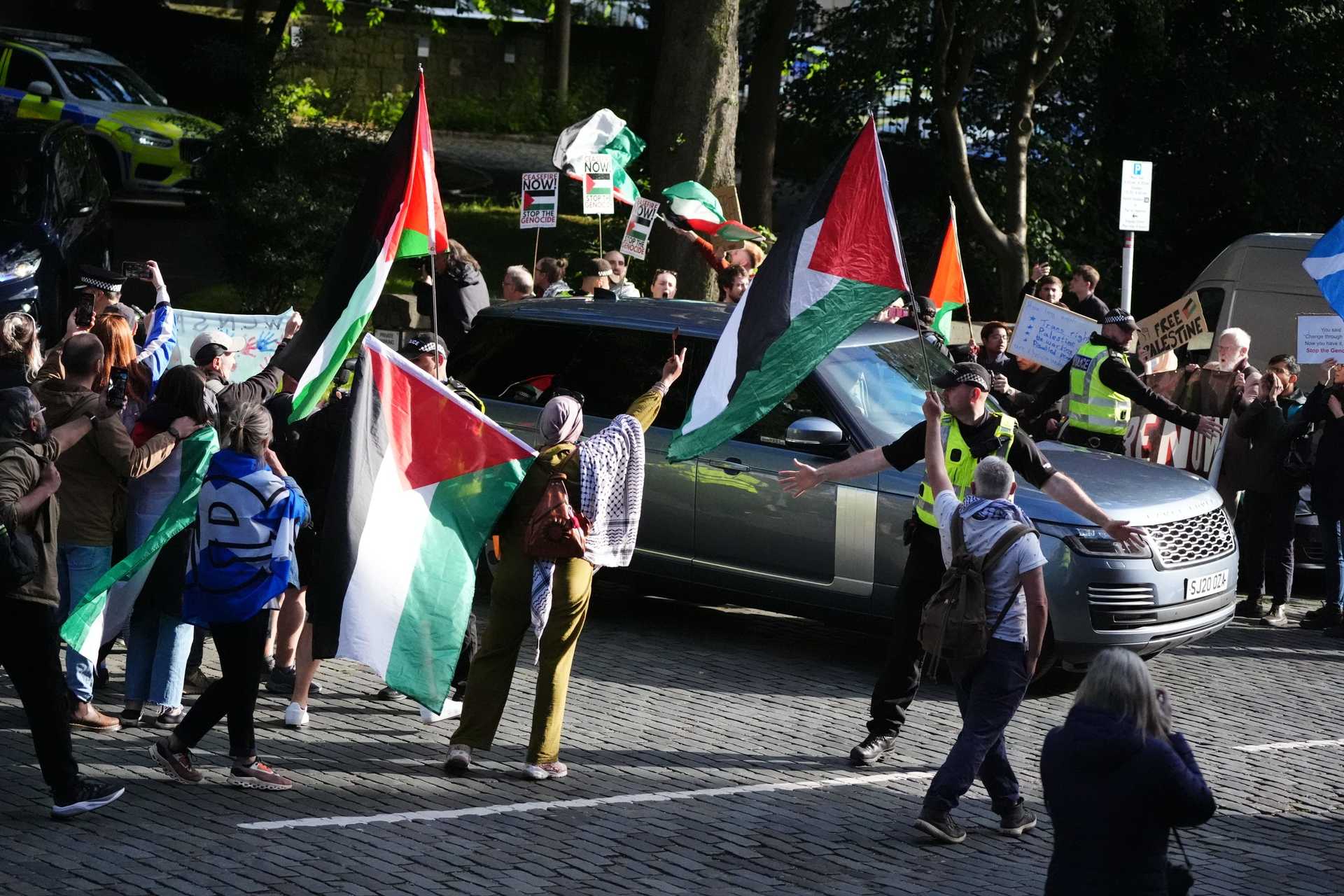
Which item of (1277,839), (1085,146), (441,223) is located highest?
(1085,146)

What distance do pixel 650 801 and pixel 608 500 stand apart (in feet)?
4.29

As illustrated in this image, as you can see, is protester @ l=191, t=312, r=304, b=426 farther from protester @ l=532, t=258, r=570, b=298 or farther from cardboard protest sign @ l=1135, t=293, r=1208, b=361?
cardboard protest sign @ l=1135, t=293, r=1208, b=361

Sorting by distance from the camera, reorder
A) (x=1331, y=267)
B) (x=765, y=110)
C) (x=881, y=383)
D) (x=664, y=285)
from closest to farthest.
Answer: (x=881, y=383), (x=1331, y=267), (x=664, y=285), (x=765, y=110)

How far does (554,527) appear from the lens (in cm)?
720

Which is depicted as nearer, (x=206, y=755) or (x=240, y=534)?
(x=240, y=534)

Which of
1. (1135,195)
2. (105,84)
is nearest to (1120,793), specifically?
(1135,195)

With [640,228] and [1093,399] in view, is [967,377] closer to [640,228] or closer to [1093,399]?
[1093,399]

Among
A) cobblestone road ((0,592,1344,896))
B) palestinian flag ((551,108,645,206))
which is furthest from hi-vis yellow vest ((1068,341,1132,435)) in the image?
palestinian flag ((551,108,645,206))

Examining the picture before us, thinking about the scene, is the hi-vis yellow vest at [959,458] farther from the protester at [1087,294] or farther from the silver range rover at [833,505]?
the protester at [1087,294]

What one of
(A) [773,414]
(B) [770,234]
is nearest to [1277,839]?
(A) [773,414]

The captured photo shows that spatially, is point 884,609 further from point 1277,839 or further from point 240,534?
point 240,534

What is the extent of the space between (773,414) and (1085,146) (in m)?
16.1

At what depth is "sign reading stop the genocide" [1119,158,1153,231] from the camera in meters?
15.4

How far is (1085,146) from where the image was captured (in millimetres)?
24109
